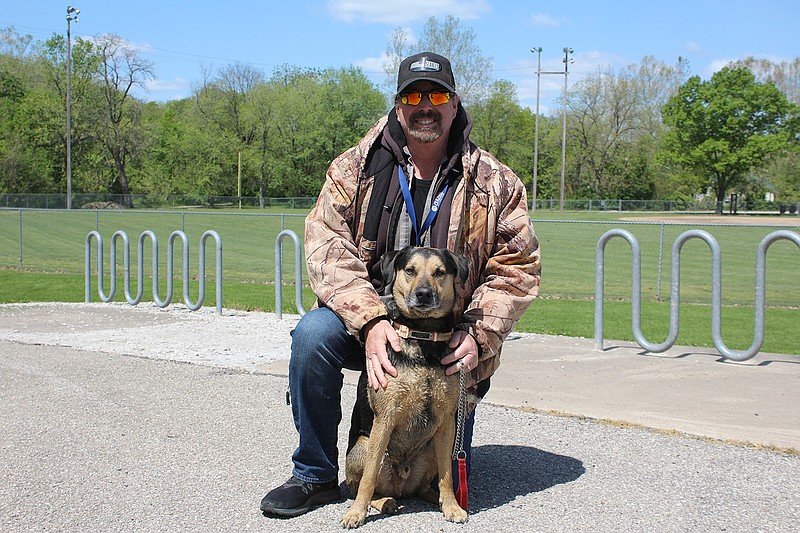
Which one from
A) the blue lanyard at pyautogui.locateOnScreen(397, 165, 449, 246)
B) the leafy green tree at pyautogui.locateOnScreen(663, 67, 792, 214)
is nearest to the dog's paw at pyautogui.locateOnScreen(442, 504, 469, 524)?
the blue lanyard at pyautogui.locateOnScreen(397, 165, 449, 246)

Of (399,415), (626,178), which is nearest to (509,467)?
(399,415)

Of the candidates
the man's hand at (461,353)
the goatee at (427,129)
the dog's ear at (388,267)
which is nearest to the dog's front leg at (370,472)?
the man's hand at (461,353)

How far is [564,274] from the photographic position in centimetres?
1803

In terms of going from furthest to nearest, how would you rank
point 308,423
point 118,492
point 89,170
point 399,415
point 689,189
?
point 689,189 < point 89,170 < point 118,492 < point 308,423 < point 399,415

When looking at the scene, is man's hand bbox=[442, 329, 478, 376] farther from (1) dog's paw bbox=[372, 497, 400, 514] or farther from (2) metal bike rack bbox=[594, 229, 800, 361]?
(2) metal bike rack bbox=[594, 229, 800, 361]

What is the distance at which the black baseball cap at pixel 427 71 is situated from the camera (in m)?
3.60

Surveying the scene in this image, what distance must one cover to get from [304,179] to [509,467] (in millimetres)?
63031

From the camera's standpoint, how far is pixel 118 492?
385 cm

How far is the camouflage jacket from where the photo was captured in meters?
3.61

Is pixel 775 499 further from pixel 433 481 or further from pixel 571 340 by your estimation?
pixel 571 340

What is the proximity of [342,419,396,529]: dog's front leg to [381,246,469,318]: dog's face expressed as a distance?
50 centimetres

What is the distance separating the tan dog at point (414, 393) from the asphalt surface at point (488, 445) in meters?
0.20

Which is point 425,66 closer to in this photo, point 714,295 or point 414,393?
point 414,393

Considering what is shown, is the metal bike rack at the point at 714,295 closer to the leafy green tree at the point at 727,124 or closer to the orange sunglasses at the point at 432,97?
the orange sunglasses at the point at 432,97
